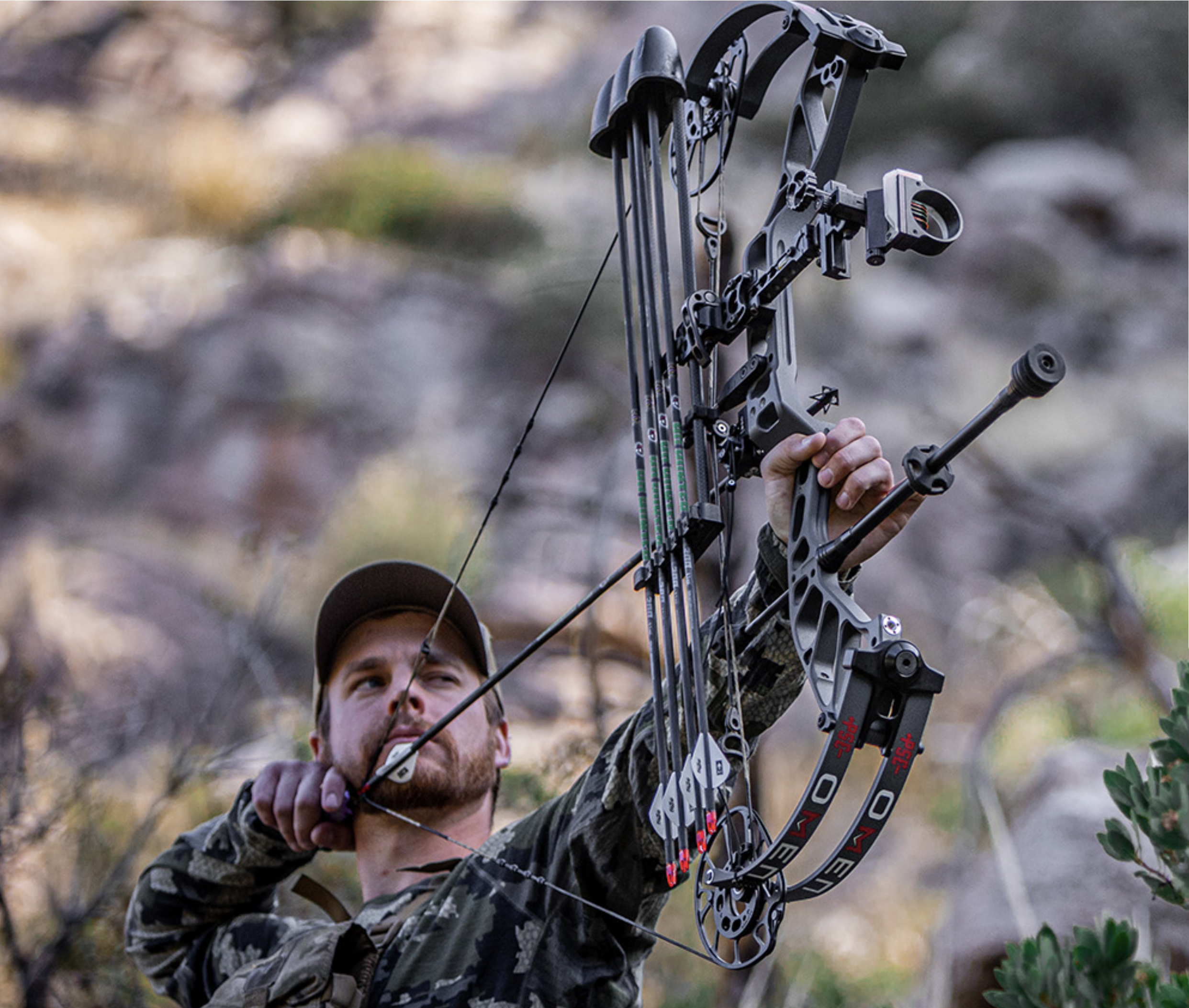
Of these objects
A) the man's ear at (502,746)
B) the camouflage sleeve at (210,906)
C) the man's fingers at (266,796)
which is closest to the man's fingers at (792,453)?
the man's ear at (502,746)

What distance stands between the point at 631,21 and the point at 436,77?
274cm

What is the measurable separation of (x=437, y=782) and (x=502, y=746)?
343 mm

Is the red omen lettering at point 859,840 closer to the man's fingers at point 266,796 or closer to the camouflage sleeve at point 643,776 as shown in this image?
the camouflage sleeve at point 643,776

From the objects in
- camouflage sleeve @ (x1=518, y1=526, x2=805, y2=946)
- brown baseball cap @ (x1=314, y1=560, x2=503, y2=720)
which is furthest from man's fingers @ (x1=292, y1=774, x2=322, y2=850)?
camouflage sleeve @ (x1=518, y1=526, x2=805, y2=946)

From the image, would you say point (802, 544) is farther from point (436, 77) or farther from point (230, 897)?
point (436, 77)

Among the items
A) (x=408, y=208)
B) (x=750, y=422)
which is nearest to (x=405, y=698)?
(x=750, y=422)

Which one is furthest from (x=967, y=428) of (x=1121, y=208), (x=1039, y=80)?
(x=1039, y=80)

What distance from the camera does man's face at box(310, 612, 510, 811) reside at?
2.72 m

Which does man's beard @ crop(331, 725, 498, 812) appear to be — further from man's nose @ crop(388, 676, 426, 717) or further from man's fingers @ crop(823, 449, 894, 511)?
man's fingers @ crop(823, 449, 894, 511)

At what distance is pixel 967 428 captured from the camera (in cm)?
133

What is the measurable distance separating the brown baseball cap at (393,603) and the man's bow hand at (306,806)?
298mm

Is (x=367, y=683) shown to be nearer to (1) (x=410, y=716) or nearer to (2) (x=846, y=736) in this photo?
(1) (x=410, y=716)

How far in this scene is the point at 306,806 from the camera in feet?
9.04

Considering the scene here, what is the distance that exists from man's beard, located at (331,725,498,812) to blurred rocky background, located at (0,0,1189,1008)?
190cm
